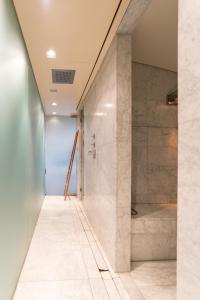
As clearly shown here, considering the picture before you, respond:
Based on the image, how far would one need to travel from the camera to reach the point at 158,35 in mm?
2953

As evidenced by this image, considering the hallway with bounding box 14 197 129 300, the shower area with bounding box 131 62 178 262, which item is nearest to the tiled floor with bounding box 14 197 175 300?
the hallway with bounding box 14 197 129 300

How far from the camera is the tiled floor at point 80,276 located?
229 centimetres

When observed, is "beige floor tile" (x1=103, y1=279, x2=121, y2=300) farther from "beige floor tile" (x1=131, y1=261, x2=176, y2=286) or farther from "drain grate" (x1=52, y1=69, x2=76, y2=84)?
"drain grate" (x1=52, y1=69, x2=76, y2=84)

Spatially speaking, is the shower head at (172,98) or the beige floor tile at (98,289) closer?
the beige floor tile at (98,289)

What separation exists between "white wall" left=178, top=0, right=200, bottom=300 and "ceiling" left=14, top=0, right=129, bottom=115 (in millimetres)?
1256

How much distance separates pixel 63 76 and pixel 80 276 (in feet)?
10.0

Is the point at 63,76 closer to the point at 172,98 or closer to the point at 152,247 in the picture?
the point at 172,98

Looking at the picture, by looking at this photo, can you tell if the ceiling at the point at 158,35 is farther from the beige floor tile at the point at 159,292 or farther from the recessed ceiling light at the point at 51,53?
the beige floor tile at the point at 159,292

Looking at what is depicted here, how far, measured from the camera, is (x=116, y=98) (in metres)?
2.73

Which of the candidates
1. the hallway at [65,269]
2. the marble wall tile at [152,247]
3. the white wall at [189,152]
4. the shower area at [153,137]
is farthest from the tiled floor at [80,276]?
the white wall at [189,152]

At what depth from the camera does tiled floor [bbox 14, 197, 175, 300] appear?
2.29m

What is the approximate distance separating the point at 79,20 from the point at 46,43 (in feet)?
2.16

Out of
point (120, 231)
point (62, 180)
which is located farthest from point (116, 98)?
point (62, 180)

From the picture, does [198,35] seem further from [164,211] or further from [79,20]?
[164,211]
